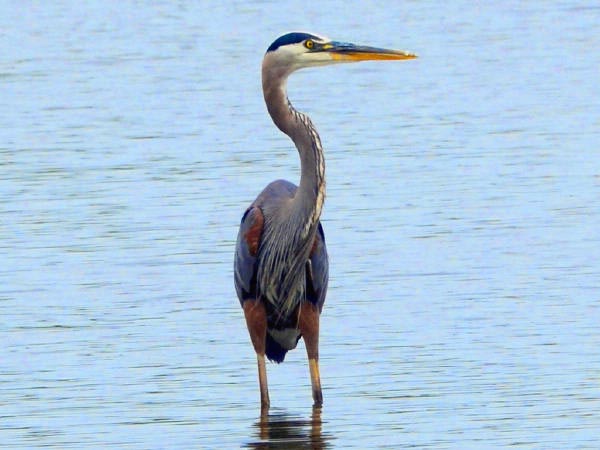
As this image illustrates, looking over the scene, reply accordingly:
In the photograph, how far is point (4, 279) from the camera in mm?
11797

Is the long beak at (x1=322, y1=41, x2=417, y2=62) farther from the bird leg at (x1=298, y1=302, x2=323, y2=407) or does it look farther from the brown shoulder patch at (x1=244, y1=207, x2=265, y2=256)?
the bird leg at (x1=298, y1=302, x2=323, y2=407)

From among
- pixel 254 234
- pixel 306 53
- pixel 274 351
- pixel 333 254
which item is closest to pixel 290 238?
pixel 254 234

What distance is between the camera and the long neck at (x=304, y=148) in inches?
340

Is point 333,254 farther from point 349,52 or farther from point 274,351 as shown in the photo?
point 349,52

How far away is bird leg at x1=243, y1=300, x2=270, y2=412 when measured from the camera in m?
8.85

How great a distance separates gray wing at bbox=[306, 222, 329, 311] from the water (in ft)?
1.72

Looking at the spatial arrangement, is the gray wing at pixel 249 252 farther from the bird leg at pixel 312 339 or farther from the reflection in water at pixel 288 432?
the reflection in water at pixel 288 432

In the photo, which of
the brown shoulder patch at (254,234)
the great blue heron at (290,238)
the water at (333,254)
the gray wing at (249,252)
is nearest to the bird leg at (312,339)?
the great blue heron at (290,238)

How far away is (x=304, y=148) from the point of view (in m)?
8.63

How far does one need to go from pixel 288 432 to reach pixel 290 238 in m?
1.02

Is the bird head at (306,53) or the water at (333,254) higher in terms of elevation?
the bird head at (306,53)

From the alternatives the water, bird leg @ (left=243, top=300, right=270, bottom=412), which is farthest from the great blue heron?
the water

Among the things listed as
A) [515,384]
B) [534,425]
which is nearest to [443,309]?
[515,384]

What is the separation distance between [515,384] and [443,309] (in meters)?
1.60
